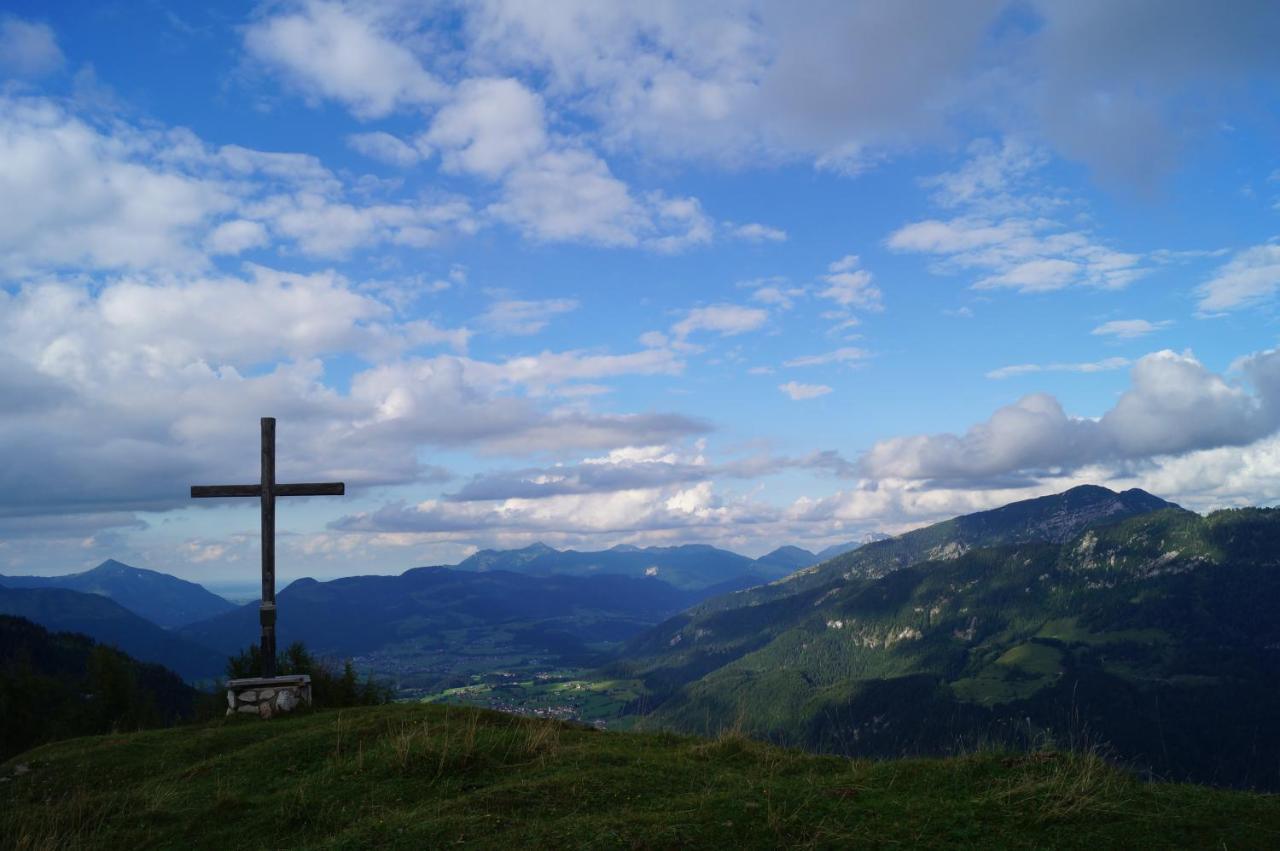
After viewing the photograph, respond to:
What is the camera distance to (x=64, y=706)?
141ft

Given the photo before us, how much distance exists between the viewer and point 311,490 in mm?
22797

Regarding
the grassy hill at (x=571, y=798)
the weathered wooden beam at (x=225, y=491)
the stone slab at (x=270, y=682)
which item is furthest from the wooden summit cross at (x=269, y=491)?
the grassy hill at (x=571, y=798)

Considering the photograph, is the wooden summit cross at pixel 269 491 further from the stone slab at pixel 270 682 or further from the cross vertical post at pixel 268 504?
the stone slab at pixel 270 682

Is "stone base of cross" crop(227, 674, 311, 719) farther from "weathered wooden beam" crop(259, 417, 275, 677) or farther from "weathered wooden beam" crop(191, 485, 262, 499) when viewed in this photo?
"weathered wooden beam" crop(191, 485, 262, 499)

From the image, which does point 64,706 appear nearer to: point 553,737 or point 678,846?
point 553,737

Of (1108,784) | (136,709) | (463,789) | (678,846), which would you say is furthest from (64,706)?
(1108,784)

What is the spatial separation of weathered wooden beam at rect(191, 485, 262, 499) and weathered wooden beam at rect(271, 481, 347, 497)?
55cm

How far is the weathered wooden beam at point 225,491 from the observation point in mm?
22188

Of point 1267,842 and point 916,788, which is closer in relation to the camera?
point 1267,842

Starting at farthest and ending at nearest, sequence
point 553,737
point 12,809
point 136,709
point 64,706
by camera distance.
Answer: point 64,706
point 136,709
point 553,737
point 12,809

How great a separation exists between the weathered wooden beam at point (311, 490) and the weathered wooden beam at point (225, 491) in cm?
55

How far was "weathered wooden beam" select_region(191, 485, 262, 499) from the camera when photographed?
874 inches

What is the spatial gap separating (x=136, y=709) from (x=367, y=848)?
40460mm

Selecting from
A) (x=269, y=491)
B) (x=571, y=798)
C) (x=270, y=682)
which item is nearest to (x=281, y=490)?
(x=269, y=491)
